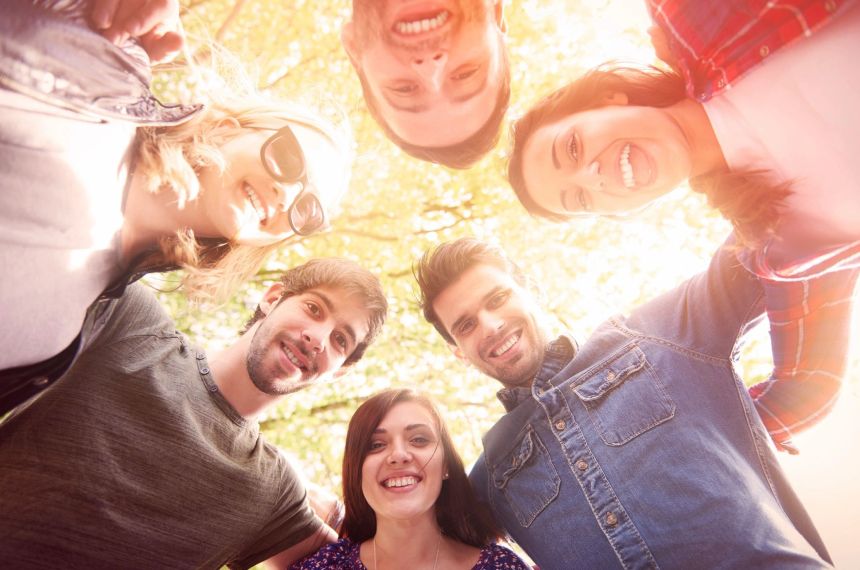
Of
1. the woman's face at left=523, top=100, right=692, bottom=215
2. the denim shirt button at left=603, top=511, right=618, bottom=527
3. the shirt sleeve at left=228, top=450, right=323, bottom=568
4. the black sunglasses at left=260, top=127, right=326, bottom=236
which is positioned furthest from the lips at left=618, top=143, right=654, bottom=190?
the shirt sleeve at left=228, top=450, right=323, bottom=568

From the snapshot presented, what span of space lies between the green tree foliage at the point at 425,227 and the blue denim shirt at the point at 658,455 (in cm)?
55

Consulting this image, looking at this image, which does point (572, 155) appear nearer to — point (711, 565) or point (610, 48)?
point (610, 48)

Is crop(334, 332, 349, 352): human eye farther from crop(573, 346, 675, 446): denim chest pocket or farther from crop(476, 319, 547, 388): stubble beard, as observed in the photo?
crop(573, 346, 675, 446): denim chest pocket

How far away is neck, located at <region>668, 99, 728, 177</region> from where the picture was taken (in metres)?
1.85

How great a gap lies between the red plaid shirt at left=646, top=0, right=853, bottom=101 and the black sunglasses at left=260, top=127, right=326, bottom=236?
5.45ft

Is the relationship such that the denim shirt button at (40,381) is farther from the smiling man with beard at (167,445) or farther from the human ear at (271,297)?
the human ear at (271,297)

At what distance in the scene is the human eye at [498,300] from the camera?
2.68 m

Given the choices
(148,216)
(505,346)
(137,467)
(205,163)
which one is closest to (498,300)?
(505,346)

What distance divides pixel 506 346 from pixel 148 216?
185 centimetres

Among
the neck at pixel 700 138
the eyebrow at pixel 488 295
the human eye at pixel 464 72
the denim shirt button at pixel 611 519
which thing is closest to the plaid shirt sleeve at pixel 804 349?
the neck at pixel 700 138

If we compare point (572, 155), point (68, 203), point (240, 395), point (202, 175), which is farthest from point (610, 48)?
point (240, 395)

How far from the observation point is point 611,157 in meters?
1.90

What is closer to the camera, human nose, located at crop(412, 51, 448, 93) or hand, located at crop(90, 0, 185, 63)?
hand, located at crop(90, 0, 185, 63)

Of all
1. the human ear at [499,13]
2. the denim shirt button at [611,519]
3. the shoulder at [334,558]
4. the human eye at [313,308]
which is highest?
the human ear at [499,13]
